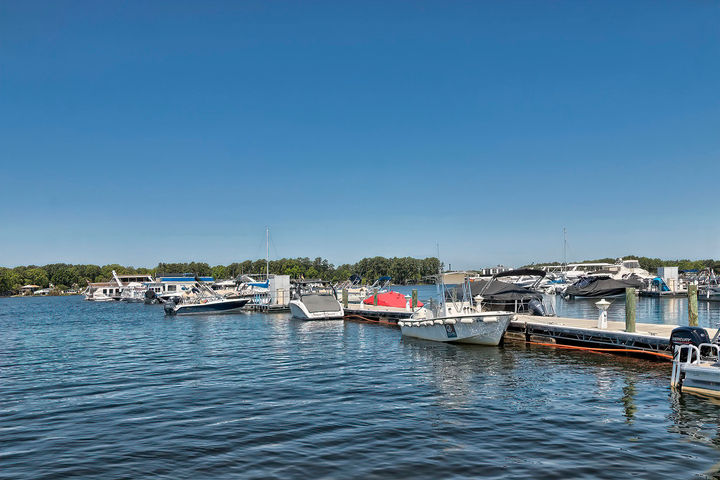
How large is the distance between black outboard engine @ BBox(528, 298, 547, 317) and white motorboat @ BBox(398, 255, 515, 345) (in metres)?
7.20

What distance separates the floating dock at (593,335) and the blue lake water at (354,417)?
4.32 ft

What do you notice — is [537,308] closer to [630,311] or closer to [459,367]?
[630,311]

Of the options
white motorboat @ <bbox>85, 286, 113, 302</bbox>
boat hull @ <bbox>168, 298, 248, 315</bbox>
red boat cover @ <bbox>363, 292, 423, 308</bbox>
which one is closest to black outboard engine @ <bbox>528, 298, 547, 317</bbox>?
red boat cover @ <bbox>363, 292, 423, 308</bbox>

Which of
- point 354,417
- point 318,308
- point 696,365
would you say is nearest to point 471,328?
point 696,365

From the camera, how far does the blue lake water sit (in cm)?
1162

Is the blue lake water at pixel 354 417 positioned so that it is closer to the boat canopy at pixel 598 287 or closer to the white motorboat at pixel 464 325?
the white motorboat at pixel 464 325

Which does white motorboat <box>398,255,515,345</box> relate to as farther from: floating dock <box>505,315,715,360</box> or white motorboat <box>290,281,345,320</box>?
white motorboat <box>290,281,345,320</box>

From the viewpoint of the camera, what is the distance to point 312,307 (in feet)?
170

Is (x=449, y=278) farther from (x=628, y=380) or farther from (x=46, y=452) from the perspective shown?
(x=46, y=452)

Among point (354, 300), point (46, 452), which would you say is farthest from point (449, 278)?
point (354, 300)

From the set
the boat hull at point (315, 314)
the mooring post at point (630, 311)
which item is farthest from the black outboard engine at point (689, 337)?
the boat hull at point (315, 314)

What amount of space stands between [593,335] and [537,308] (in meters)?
10.3

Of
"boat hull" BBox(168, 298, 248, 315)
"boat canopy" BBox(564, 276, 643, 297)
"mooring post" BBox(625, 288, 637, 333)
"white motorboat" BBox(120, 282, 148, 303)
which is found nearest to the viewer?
"mooring post" BBox(625, 288, 637, 333)

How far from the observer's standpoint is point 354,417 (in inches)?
611
